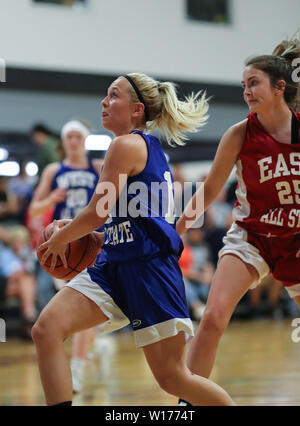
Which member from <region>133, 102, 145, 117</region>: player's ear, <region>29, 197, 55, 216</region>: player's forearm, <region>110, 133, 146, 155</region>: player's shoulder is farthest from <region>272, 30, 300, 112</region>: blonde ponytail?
<region>29, 197, 55, 216</region>: player's forearm

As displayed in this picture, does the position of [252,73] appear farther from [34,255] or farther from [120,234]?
[34,255]

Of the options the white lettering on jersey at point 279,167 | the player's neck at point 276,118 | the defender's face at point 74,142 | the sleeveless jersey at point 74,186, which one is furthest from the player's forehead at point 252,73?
the defender's face at point 74,142

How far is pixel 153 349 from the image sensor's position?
2566 millimetres

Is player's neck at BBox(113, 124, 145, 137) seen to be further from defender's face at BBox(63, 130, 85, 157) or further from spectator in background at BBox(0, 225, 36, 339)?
spectator in background at BBox(0, 225, 36, 339)

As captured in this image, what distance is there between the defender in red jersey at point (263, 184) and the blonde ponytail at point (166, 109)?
0.77ft

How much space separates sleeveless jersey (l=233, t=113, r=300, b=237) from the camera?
118 inches

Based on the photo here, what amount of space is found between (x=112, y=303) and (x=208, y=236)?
7.60m

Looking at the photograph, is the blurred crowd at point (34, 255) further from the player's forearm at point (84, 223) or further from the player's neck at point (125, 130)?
the player's forearm at point (84, 223)

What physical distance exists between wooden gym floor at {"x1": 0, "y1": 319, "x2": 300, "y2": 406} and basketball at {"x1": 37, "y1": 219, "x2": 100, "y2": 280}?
1.35 metres

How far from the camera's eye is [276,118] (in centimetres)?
310

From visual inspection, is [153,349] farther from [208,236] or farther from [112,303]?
[208,236]
